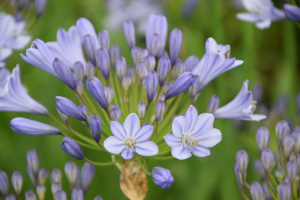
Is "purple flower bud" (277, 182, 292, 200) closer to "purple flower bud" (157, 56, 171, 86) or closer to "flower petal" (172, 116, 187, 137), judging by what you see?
"flower petal" (172, 116, 187, 137)

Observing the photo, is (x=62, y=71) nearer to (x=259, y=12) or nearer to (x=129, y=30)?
(x=129, y=30)

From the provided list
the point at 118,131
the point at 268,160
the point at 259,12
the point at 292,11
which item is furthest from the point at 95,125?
the point at 259,12

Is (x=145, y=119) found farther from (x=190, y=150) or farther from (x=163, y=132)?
(x=190, y=150)

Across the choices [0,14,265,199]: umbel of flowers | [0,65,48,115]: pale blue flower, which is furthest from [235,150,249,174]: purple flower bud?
[0,65,48,115]: pale blue flower

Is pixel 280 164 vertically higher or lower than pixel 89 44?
lower

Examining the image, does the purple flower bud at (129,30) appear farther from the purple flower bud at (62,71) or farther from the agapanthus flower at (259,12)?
the agapanthus flower at (259,12)

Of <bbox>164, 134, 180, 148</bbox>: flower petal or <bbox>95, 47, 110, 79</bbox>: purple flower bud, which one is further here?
<bbox>95, 47, 110, 79</bbox>: purple flower bud
